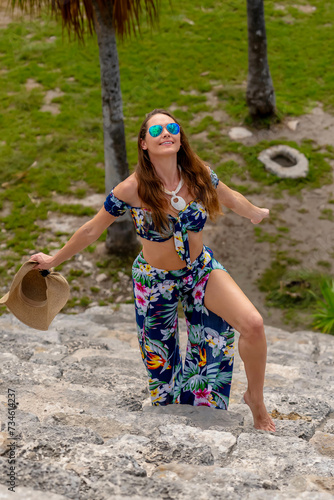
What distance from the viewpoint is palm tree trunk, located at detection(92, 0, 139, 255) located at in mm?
7160

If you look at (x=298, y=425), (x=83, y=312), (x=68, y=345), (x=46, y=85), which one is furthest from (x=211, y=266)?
(x=46, y=85)

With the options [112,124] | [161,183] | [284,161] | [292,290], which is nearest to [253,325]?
[161,183]

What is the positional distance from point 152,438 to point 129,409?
2.91 feet

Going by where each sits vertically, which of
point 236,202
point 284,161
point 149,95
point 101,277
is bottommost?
point 101,277

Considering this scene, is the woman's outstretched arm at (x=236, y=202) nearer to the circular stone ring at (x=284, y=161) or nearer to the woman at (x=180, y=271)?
the woman at (x=180, y=271)

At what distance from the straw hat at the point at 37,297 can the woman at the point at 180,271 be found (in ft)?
0.49

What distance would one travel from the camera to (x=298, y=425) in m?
3.62

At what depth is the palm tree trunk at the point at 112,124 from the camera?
7.16m

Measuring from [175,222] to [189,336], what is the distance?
0.76 m

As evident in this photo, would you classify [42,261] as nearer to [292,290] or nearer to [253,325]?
[253,325]

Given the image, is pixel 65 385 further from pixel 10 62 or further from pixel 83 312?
pixel 10 62

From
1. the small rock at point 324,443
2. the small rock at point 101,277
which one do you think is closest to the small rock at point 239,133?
the small rock at point 101,277

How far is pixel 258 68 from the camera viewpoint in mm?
9836

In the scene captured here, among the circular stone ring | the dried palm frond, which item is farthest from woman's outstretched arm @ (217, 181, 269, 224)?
the circular stone ring
